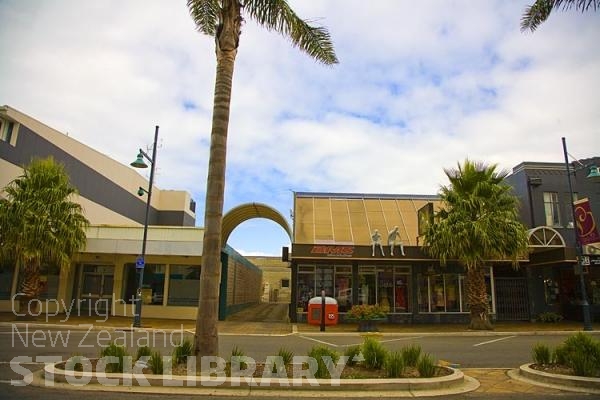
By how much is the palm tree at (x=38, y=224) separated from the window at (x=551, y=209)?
24.9 meters

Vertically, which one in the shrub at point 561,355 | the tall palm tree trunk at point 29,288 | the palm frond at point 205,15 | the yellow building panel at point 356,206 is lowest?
the shrub at point 561,355

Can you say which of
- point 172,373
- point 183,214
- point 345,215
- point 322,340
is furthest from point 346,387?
point 183,214

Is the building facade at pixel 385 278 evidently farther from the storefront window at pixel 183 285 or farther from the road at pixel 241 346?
the road at pixel 241 346

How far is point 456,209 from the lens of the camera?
20.8 meters

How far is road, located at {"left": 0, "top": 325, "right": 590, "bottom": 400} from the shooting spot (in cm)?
797

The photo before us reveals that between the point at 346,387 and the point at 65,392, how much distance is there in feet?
14.6

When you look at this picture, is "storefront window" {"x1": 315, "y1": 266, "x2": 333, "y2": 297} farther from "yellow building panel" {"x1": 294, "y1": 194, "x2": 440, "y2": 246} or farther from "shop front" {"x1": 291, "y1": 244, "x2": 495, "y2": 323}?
"yellow building panel" {"x1": 294, "y1": 194, "x2": 440, "y2": 246}

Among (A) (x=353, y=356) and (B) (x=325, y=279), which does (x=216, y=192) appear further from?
(B) (x=325, y=279)

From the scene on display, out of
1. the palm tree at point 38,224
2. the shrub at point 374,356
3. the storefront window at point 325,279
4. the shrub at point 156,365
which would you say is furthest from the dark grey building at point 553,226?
the palm tree at point 38,224

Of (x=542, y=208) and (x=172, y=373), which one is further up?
(x=542, y=208)

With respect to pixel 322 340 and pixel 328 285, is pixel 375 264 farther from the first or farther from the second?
pixel 322 340

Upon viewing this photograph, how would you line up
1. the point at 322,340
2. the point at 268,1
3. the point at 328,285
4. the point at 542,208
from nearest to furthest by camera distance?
the point at 268,1
the point at 322,340
the point at 328,285
the point at 542,208

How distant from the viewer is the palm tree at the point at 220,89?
29.4 feet

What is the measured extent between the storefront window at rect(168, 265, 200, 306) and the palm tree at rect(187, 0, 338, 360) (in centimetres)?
1577
